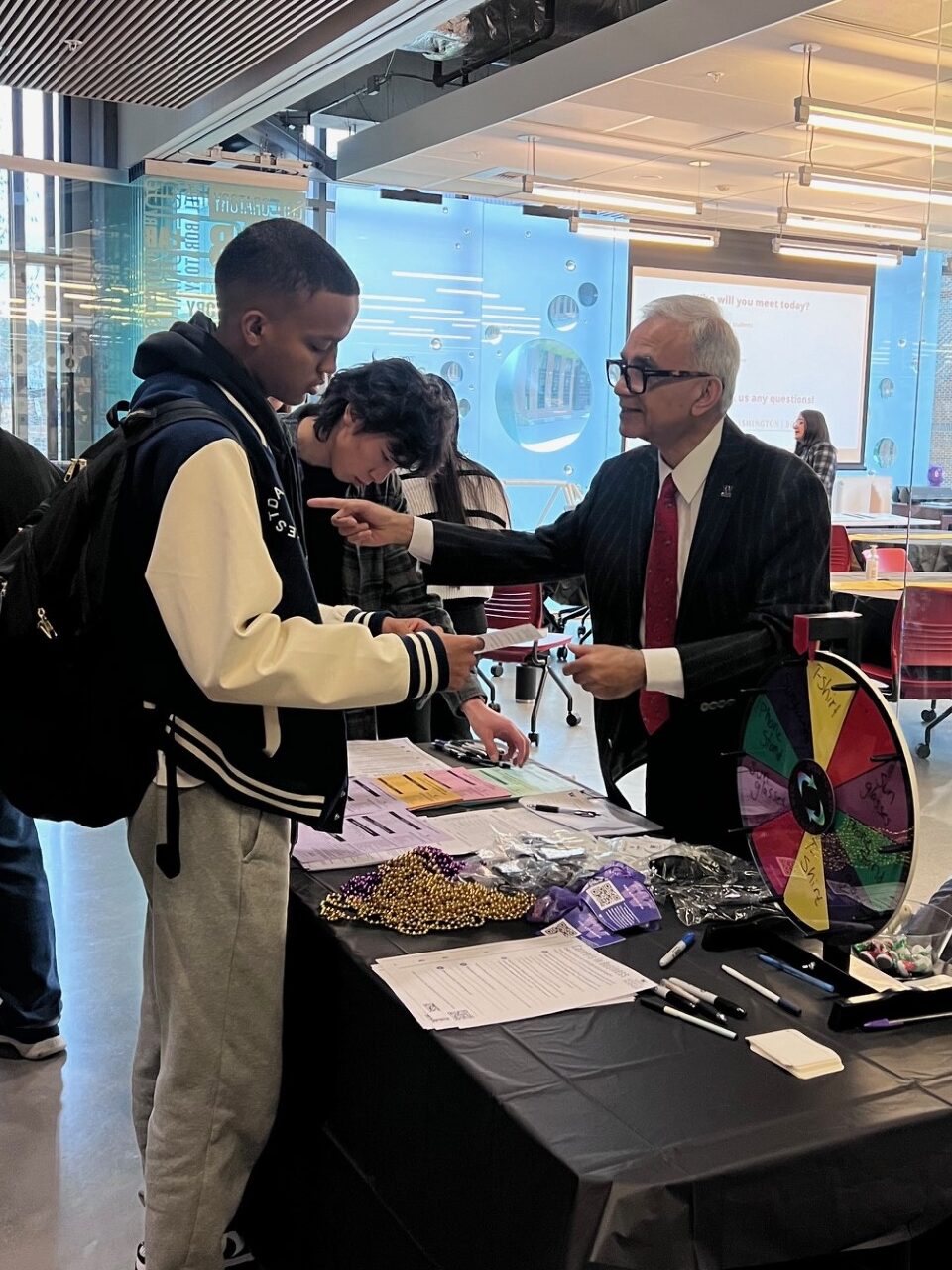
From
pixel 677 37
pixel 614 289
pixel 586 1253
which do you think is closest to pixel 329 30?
pixel 677 37

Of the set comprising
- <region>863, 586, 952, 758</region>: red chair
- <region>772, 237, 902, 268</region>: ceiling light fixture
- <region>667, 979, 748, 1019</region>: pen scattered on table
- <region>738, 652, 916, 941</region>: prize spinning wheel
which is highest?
<region>772, 237, 902, 268</region>: ceiling light fixture

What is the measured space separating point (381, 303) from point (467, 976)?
9.37 meters

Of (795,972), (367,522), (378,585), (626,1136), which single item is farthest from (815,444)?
(626,1136)

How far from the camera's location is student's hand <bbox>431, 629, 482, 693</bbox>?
169cm

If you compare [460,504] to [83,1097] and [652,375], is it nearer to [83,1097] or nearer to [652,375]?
[652,375]

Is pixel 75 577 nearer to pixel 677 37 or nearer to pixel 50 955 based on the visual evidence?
pixel 50 955

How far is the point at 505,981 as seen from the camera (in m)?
1.54

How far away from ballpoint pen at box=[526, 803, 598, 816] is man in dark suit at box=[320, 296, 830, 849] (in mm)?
195

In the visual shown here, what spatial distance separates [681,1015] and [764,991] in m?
0.13

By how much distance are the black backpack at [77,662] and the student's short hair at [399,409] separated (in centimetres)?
96

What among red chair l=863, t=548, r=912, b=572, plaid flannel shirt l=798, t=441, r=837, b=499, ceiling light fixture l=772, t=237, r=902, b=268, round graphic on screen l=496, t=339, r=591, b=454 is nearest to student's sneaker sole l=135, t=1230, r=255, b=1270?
red chair l=863, t=548, r=912, b=572

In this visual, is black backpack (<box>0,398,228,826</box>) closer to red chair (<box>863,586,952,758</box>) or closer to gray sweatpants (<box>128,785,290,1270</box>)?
gray sweatpants (<box>128,785,290,1270</box>)

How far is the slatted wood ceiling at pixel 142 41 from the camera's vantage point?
4887 mm

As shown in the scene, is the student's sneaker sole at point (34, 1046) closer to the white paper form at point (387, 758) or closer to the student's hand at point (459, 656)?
the white paper form at point (387, 758)
